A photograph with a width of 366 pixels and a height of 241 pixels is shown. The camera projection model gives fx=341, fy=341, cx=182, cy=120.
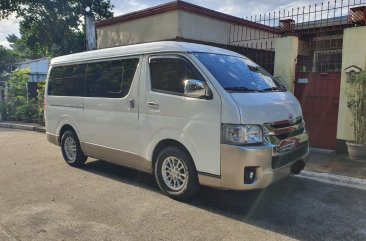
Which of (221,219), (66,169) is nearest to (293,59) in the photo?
(221,219)

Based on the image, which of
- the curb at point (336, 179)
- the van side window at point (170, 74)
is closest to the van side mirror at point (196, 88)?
the van side window at point (170, 74)

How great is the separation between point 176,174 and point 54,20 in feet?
58.4

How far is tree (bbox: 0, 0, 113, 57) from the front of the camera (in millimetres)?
18984

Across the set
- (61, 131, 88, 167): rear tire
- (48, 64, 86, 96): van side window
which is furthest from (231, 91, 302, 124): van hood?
(61, 131, 88, 167): rear tire

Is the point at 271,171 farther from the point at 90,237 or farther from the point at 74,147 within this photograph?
the point at 74,147

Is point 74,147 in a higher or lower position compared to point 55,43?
lower

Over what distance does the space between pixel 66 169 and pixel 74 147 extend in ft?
1.51

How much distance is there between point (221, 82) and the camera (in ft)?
14.6

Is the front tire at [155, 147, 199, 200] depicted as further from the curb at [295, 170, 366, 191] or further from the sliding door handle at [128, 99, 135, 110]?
the curb at [295, 170, 366, 191]

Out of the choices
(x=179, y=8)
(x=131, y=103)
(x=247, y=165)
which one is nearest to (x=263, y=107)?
(x=247, y=165)

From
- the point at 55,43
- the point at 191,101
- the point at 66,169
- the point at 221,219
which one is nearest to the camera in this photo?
the point at 221,219

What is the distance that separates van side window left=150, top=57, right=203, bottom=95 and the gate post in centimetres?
403

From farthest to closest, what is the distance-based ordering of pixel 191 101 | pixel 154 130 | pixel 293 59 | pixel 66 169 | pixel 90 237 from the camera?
pixel 293 59, pixel 66 169, pixel 154 130, pixel 191 101, pixel 90 237

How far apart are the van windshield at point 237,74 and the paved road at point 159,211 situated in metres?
1.59
